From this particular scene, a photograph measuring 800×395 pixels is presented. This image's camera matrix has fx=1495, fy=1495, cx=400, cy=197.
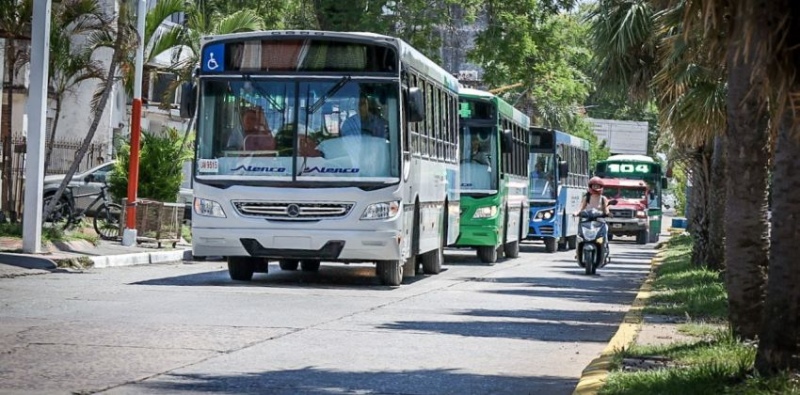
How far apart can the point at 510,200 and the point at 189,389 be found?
23.0 meters

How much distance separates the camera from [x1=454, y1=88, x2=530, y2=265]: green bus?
96.4ft

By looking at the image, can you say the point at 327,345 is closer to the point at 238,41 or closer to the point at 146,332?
the point at 146,332

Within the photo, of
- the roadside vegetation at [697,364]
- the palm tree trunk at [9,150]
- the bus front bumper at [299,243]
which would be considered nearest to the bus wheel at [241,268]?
the bus front bumper at [299,243]

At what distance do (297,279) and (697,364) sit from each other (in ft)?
38.9

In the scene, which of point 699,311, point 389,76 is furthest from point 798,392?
point 389,76

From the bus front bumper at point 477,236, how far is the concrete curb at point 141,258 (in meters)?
5.40

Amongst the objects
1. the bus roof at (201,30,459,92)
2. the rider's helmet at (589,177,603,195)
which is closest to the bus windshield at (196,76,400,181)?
the bus roof at (201,30,459,92)

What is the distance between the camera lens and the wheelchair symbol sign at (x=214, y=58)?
65.9ft

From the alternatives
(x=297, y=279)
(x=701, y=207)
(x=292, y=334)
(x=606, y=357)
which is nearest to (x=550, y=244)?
(x=701, y=207)

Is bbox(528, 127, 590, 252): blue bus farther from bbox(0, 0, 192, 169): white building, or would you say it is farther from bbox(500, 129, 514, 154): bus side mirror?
bbox(0, 0, 192, 169): white building

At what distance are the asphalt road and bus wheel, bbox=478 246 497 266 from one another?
23.7 ft

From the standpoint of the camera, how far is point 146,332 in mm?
12734

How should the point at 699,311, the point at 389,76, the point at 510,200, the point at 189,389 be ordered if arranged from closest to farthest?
the point at 189,389
the point at 699,311
the point at 389,76
the point at 510,200

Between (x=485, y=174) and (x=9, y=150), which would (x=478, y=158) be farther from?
(x=9, y=150)
